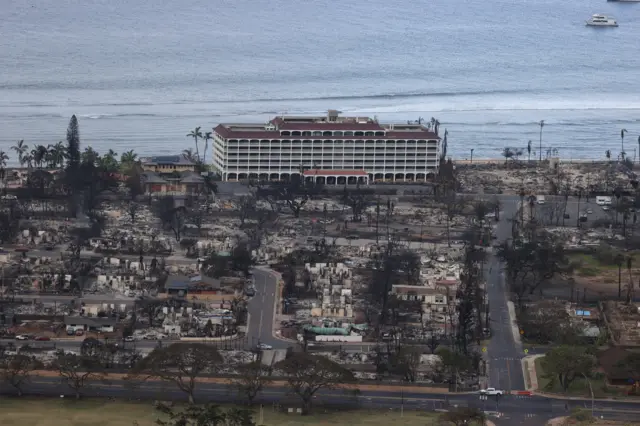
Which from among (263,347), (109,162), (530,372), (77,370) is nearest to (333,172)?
(109,162)

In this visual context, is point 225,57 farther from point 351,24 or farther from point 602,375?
point 602,375

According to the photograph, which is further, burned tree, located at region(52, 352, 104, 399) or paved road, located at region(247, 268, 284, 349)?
paved road, located at region(247, 268, 284, 349)

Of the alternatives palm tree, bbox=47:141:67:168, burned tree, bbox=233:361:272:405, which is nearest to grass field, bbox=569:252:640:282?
burned tree, bbox=233:361:272:405

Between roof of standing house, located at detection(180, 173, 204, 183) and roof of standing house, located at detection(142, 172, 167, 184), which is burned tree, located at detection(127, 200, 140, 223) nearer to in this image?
roof of standing house, located at detection(142, 172, 167, 184)

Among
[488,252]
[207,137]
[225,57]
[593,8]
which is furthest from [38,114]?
[593,8]

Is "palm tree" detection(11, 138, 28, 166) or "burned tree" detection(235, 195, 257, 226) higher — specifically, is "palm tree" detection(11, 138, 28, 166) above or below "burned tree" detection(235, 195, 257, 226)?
above

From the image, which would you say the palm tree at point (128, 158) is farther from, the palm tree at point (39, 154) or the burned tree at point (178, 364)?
the burned tree at point (178, 364)

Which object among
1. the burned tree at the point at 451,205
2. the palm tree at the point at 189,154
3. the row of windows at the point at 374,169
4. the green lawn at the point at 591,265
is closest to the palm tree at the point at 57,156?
the palm tree at the point at 189,154
